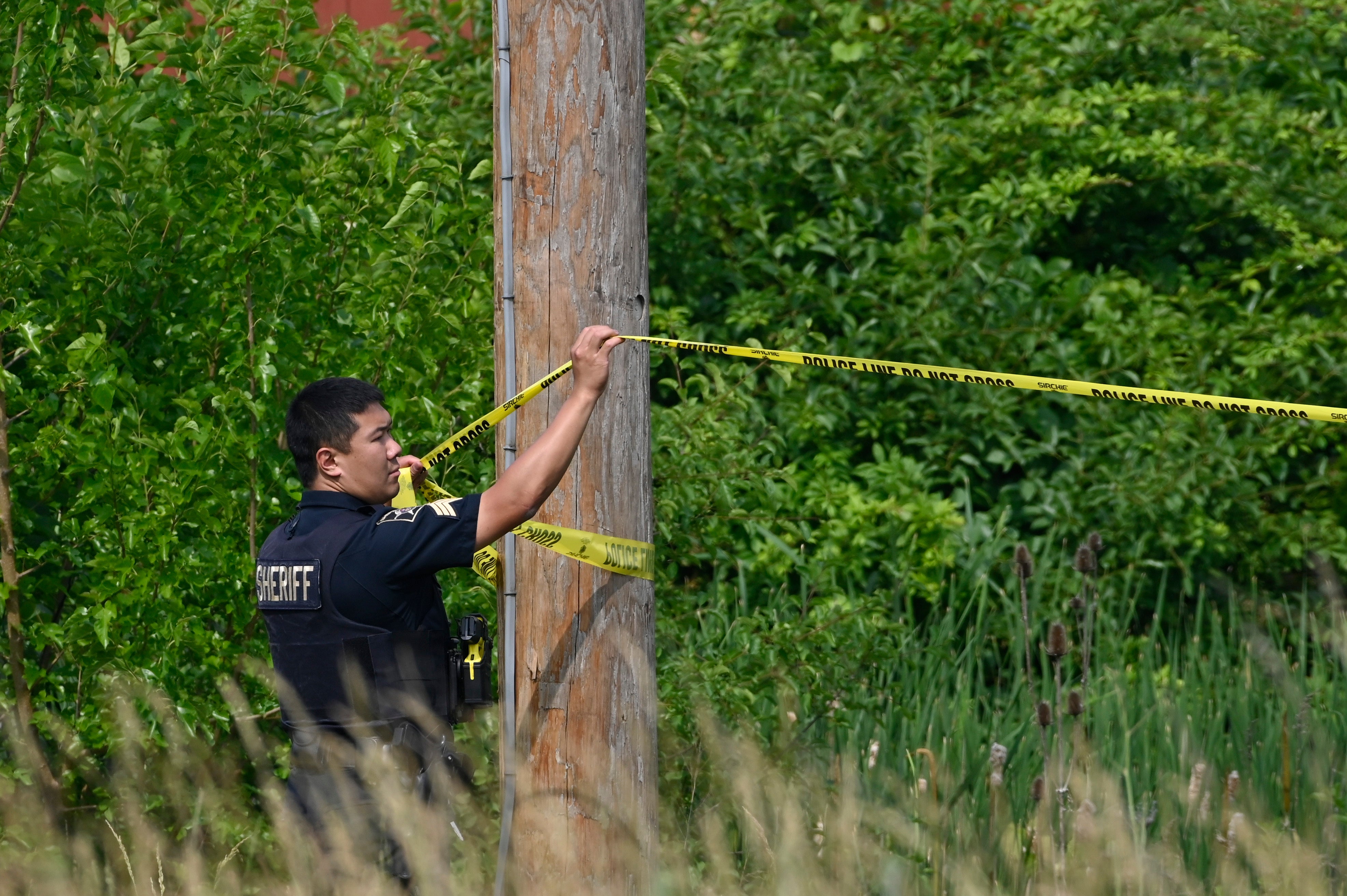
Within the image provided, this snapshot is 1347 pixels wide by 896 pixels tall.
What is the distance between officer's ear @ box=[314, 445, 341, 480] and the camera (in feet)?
11.8

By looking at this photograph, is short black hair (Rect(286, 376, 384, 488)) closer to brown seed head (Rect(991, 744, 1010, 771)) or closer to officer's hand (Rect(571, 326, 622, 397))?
officer's hand (Rect(571, 326, 622, 397))

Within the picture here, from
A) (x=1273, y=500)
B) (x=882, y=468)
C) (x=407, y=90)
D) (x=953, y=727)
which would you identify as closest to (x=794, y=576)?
(x=882, y=468)

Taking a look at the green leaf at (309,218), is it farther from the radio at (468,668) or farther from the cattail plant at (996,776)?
the cattail plant at (996,776)

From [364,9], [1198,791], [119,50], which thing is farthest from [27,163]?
[364,9]

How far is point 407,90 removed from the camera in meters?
4.85

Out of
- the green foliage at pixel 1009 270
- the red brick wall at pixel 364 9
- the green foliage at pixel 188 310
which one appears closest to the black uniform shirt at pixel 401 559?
the green foliage at pixel 188 310

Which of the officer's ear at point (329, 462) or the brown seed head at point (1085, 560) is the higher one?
the officer's ear at point (329, 462)

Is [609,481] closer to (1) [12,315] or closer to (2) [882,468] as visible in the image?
(1) [12,315]

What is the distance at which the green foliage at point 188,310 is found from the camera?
4.18 m

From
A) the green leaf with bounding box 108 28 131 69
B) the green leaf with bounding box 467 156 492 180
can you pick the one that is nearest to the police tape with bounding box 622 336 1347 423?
the green leaf with bounding box 467 156 492 180

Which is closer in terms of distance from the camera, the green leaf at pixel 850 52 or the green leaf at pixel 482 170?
the green leaf at pixel 482 170

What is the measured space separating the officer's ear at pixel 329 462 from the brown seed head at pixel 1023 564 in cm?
188

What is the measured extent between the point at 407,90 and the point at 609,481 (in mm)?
2006

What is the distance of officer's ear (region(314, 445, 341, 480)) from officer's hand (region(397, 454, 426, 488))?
0.22 m
